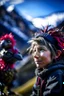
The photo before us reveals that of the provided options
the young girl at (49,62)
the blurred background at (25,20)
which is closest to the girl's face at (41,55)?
the young girl at (49,62)

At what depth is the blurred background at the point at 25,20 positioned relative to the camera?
16.0ft

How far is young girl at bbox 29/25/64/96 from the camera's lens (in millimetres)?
1888

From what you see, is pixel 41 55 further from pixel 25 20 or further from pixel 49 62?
pixel 25 20

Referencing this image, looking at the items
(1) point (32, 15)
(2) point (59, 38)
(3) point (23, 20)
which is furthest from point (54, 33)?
(3) point (23, 20)

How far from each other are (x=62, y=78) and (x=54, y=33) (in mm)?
371

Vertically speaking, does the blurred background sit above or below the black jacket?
above

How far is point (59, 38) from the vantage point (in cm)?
209

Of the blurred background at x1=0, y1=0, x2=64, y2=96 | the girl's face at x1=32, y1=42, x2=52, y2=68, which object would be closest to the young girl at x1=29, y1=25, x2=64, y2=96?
the girl's face at x1=32, y1=42, x2=52, y2=68

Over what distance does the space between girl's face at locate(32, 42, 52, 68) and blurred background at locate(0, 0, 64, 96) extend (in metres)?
2.72

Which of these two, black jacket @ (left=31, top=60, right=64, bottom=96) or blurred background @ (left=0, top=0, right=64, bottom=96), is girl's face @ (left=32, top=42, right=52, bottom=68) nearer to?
black jacket @ (left=31, top=60, right=64, bottom=96)

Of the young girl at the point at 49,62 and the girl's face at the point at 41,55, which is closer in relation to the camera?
the young girl at the point at 49,62

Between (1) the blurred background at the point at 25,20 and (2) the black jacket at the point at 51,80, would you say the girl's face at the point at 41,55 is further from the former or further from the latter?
(1) the blurred background at the point at 25,20

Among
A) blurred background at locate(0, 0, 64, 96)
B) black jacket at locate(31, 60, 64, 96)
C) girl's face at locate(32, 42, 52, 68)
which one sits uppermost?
blurred background at locate(0, 0, 64, 96)

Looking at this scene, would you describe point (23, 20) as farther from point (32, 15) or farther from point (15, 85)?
point (15, 85)
